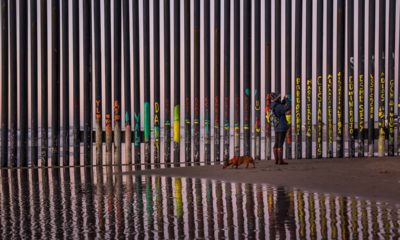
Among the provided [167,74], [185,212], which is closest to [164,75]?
[167,74]

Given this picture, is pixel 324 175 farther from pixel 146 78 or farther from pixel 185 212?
pixel 146 78

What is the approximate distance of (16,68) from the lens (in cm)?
1504

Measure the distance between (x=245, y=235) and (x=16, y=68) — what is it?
11.0 metres

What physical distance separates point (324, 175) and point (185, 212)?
5099 mm

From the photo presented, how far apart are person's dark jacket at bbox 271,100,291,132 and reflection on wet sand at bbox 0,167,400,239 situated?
12.1 feet

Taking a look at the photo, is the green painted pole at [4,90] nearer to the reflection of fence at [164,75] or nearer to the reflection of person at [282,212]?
the reflection of fence at [164,75]

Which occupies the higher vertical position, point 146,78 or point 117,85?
point 146,78

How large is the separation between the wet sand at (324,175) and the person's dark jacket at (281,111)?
37.0 inches

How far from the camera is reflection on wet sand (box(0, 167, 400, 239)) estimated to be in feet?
19.6

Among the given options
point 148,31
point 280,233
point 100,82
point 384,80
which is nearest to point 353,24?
point 384,80

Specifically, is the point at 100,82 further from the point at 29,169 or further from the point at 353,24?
the point at 353,24

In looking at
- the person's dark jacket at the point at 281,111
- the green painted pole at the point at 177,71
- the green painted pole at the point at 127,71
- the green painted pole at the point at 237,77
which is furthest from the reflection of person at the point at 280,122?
the green painted pole at the point at 127,71

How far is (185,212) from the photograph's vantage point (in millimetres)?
7324

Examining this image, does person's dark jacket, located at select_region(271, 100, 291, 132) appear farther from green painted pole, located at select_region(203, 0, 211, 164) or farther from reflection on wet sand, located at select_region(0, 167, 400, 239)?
reflection on wet sand, located at select_region(0, 167, 400, 239)
